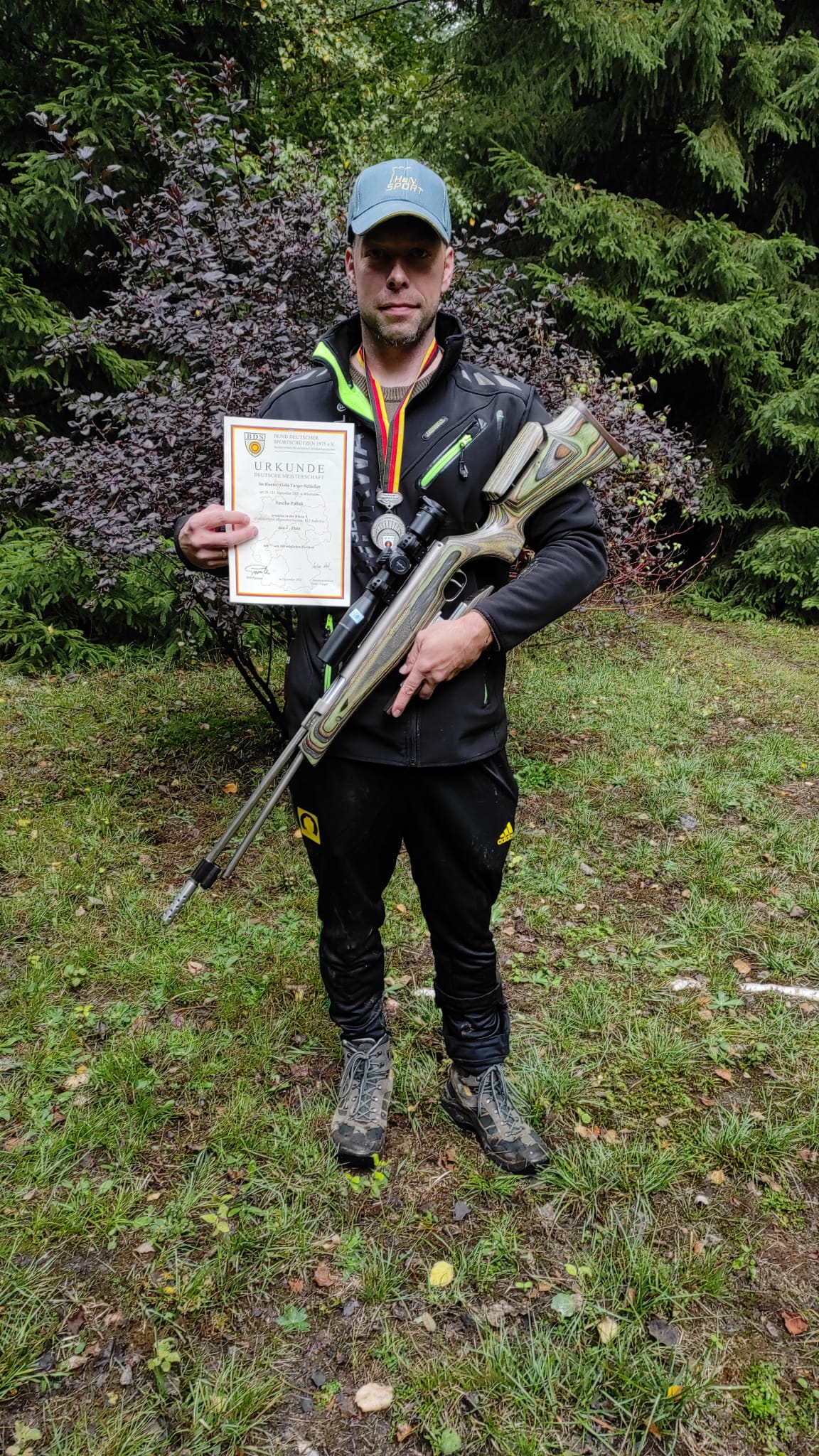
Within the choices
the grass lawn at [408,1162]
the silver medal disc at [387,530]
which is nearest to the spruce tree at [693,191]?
the grass lawn at [408,1162]

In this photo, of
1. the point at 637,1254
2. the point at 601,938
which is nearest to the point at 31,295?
the point at 601,938

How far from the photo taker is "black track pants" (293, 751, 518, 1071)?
7.18 ft

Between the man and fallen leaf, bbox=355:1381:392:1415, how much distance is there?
36.3 inches

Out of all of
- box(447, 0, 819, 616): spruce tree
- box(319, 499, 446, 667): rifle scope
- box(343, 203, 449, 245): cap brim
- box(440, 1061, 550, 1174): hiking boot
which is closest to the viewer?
box(343, 203, 449, 245): cap brim

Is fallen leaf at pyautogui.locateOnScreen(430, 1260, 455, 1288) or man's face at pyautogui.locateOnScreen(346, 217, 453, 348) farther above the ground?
man's face at pyautogui.locateOnScreen(346, 217, 453, 348)

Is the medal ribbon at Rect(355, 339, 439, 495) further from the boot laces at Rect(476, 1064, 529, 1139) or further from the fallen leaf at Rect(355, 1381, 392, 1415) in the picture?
the fallen leaf at Rect(355, 1381, 392, 1415)

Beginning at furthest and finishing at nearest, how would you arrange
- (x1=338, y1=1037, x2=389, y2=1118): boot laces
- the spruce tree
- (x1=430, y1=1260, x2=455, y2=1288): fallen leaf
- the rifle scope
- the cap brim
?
the spruce tree, (x1=338, y1=1037, x2=389, y2=1118): boot laces, (x1=430, y1=1260, x2=455, y2=1288): fallen leaf, the rifle scope, the cap brim

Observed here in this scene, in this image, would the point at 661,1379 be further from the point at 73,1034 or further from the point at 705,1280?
the point at 73,1034

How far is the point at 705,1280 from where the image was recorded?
2158 millimetres

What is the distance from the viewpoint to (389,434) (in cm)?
205

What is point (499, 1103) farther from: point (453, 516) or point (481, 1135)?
point (453, 516)

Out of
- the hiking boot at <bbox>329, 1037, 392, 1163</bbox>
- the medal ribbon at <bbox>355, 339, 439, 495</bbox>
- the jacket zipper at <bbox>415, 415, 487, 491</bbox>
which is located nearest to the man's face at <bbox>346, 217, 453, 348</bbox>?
the medal ribbon at <bbox>355, 339, 439, 495</bbox>

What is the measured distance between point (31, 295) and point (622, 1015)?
6.31 meters

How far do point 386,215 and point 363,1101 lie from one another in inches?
91.6
